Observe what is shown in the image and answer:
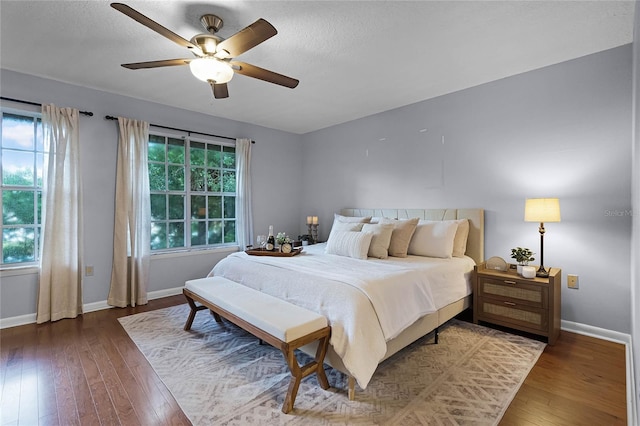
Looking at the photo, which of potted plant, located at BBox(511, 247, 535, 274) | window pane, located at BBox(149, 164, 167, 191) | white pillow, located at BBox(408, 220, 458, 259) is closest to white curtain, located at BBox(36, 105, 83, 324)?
window pane, located at BBox(149, 164, 167, 191)

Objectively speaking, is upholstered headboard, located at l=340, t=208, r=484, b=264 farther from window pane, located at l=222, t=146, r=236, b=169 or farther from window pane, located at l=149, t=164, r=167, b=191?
window pane, located at l=149, t=164, r=167, b=191

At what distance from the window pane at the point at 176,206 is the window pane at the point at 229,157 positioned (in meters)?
0.91

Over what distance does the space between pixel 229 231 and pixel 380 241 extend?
2765 mm

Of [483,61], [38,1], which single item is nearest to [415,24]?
[483,61]

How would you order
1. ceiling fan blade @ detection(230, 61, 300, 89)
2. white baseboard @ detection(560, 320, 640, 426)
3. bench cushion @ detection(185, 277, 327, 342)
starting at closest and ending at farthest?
bench cushion @ detection(185, 277, 327, 342) < white baseboard @ detection(560, 320, 640, 426) < ceiling fan blade @ detection(230, 61, 300, 89)

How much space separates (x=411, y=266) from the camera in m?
2.73

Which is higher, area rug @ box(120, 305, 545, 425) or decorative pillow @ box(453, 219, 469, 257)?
decorative pillow @ box(453, 219, 469, 257)

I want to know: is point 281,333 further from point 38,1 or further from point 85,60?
point 85,60

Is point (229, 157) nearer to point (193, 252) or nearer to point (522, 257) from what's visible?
point (193, 252)

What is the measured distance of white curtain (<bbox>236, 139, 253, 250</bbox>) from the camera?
16.0 feet

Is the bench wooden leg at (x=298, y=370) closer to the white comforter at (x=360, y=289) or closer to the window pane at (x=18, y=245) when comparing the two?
the white comforter at (x=360, y=289)

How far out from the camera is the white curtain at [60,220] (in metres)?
3.20

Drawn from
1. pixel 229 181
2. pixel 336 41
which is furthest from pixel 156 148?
pixel 336 41

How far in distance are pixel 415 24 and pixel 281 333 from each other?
97.4 inches
